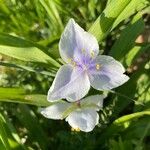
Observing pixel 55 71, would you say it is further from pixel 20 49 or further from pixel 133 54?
pixel 133 54

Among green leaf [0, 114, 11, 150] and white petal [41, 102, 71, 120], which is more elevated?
white petal [41, 102, 71, 120]

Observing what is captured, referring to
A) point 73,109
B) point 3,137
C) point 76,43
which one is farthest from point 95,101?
point 3,137

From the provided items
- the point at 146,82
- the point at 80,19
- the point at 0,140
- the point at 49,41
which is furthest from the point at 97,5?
the point at 0,140

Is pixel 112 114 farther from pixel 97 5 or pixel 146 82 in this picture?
pixel 97 5

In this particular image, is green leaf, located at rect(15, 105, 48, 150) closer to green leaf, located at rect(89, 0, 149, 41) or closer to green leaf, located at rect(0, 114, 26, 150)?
green leaf, located at rect(0, 114, 26, 150)

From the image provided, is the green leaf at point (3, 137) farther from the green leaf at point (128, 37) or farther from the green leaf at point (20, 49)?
the green leaf at point (128, 37)

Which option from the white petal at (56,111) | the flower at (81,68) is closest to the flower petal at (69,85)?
the flower at (81,68)

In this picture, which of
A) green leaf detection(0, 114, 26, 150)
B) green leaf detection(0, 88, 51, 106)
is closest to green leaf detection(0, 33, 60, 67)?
green leaf detection(0, 88, 51, 106)
